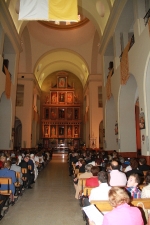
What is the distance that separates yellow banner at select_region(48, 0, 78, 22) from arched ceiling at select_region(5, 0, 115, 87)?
5175mm

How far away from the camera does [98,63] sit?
20.9 m

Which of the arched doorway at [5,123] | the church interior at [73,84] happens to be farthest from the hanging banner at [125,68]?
the arched doorway at [5,123]

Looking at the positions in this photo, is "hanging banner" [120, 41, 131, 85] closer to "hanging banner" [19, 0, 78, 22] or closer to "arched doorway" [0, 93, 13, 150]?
"hanging banner" [19, 0, 78, 22]

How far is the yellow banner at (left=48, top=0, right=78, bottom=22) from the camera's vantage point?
6383mm

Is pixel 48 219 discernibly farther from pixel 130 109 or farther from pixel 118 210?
pixel 130 109

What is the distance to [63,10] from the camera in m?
6.46

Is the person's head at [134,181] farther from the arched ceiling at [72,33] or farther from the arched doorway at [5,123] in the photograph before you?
the arched ceiling at [72,33]

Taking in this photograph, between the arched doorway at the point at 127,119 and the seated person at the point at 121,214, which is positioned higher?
the arched doorway at the point at 127,119

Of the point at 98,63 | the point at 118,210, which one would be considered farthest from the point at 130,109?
the point at 98,63

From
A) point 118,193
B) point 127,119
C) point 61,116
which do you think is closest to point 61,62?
point 61,116

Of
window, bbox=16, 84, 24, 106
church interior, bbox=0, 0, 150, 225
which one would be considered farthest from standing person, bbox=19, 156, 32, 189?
window, bbox=16, 84, 24, 106

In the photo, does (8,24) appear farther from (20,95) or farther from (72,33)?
(72,33)

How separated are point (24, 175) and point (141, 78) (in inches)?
219

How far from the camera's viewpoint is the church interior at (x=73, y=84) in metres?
7.12
